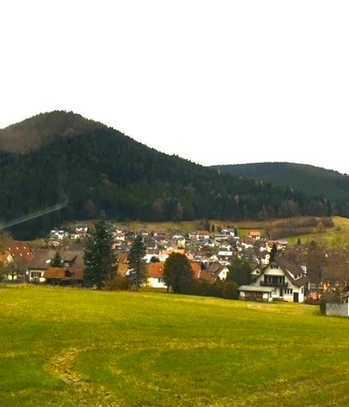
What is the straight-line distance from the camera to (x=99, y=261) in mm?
95688

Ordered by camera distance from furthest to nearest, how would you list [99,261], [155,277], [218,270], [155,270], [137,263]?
1. [218,270]
2. [155,270]
3. [155,277]
4. [137,263]
5. [99,261]

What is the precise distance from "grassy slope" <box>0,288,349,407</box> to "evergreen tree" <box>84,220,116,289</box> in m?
48.3

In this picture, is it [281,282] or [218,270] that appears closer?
[281,282]

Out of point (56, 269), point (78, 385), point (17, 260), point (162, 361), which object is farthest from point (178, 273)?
point (78, 385)

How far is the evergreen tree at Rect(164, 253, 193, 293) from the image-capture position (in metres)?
92.6

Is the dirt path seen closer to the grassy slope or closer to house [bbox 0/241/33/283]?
the grassy slope

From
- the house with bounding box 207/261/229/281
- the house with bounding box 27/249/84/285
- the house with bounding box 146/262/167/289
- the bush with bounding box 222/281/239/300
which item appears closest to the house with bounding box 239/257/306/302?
the house with bounding box 207/261/229/281

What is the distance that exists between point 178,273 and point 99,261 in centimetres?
A: 1112

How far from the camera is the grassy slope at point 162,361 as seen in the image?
71.4 ft

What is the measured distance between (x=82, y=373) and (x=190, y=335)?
1358 cm

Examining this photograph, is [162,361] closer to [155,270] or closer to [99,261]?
[99,261]

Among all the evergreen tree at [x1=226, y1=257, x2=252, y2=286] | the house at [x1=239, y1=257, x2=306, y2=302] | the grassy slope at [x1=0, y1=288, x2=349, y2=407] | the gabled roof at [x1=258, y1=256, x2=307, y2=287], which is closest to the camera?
the grassy slope at [x1=0, y1=288, x2=349, y2=407]

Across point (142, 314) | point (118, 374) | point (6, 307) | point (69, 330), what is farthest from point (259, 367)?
point (6, 307)

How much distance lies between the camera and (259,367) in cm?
2788
